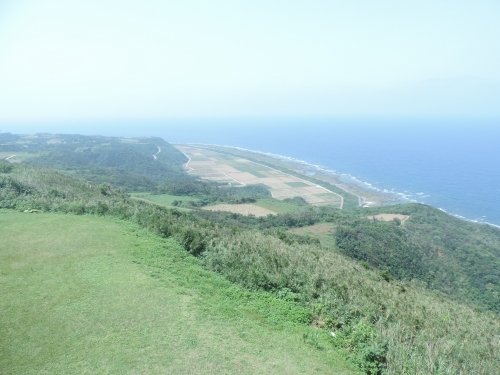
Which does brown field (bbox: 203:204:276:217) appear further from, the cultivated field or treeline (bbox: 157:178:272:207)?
the cultivated field

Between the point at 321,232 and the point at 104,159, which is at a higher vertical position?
the point at 104,159

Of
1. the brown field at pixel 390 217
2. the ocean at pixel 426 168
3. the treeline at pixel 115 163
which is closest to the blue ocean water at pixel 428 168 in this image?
the ocean at pixel 426 168

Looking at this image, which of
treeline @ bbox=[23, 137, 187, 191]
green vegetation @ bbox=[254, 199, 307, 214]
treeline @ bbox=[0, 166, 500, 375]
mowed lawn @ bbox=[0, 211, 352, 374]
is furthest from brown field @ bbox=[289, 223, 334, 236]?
treeline @ bbox=[23, 137, 187, 191]

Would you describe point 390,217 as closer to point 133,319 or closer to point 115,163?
point 133,319

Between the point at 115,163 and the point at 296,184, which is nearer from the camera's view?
the point at 296,184

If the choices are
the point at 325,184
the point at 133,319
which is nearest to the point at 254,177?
the point at 325,184

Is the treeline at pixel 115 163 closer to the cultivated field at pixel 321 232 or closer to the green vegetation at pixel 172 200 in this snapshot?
the green vegetation at pixel 172 200

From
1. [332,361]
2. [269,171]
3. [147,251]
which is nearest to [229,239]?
[147,251]
